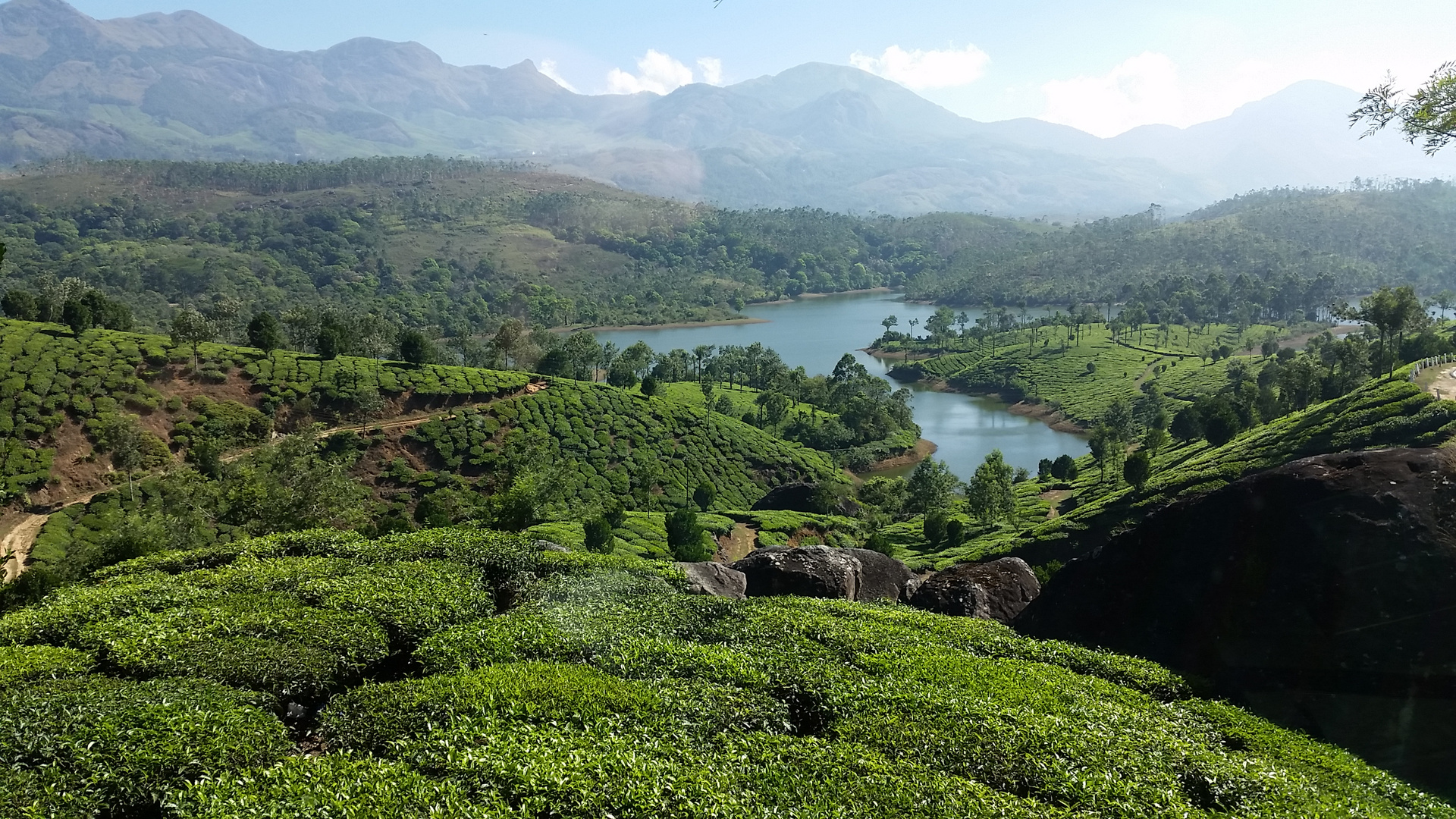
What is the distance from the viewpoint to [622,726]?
47.3 ft

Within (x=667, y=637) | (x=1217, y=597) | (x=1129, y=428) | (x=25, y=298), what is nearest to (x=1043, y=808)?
(x=667, y=637)

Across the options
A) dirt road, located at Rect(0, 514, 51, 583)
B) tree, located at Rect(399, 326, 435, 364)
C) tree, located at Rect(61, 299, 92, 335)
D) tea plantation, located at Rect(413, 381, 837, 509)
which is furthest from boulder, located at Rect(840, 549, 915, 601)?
tree, located at Rect(61, 299, 92, 335)

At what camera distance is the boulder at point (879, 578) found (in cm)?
2780

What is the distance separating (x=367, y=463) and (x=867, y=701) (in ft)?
175

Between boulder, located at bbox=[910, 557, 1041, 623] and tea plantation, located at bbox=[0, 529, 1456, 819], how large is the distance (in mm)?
3453

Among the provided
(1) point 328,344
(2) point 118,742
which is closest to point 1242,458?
(2) point 118,742

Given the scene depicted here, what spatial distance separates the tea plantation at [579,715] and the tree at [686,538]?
23.8 metres

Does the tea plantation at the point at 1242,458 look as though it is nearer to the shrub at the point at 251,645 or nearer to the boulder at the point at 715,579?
the boulder at the point at 715,579

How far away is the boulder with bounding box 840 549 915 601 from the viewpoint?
27.8 meters

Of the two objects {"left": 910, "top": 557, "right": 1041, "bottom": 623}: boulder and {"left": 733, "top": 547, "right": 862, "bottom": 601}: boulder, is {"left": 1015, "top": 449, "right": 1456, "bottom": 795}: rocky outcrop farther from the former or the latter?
{"left": 733, "top": 547, "right": 862, "bottom": 601}: boulder

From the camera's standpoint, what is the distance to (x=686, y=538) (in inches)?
1853

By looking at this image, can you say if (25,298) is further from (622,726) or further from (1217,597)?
(1217,597)

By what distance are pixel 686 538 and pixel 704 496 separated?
21.8 m

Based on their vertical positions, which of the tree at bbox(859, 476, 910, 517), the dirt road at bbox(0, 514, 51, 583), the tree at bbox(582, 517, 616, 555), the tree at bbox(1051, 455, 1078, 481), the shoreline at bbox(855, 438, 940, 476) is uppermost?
the tree at bbox(582, 517, 616, 555)
